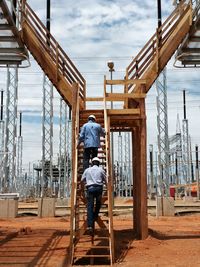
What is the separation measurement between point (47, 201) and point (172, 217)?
7.28 m

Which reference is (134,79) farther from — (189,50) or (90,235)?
(90,235)

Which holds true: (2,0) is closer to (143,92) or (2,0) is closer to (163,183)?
(143,92)

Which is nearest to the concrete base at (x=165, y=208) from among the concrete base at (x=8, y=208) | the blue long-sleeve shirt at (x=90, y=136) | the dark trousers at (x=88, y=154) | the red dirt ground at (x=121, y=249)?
the concrete base at (x=8, y=208)

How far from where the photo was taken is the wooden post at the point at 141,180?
45.5ft

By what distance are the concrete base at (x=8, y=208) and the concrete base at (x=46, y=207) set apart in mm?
1495

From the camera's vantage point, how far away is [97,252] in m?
11.0

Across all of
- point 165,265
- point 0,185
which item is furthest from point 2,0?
point 0,185

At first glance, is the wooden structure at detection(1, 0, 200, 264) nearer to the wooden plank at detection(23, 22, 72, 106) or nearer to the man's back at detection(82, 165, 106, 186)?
the wooden plank at detection(23, 22, 72, 106)

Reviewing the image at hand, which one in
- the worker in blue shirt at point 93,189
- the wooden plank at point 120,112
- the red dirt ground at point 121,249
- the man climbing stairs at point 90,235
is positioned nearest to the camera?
the red dirt ground at point 121,249

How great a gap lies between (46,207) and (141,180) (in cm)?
1307

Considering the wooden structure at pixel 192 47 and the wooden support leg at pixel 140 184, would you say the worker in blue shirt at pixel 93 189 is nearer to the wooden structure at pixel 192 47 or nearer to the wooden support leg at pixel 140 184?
the wooden support leg at pixel 140 184

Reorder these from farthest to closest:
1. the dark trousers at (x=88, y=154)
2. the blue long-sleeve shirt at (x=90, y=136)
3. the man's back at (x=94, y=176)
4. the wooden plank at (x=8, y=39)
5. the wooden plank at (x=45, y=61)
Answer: the wooden plank at (x=45, y=61) < the wooden plank at (x=8, y=39) < the dark trousers at (x=88, y=154) < the blue long-sleeve shirt at (x=90, y=136) < the man's back at (x=94, y=176)

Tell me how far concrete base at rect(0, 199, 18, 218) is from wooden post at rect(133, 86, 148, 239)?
12.1 m

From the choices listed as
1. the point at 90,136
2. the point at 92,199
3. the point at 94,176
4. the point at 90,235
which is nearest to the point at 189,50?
the point at 90,136
